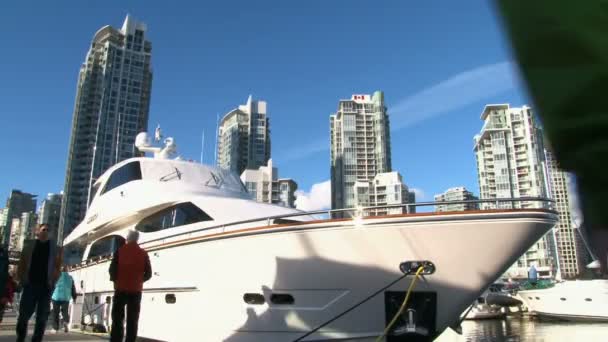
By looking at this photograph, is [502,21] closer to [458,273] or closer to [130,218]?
[458,273]

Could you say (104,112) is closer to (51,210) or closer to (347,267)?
(51,210)

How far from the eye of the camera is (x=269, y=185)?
102 m

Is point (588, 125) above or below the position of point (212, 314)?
above

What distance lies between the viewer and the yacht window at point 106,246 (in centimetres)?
1015

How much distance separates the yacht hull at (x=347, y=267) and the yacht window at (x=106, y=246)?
13.6 feet

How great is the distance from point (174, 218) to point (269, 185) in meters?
93.7

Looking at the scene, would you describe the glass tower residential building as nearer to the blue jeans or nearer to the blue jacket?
the blue jacket

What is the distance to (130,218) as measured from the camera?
9953 mm

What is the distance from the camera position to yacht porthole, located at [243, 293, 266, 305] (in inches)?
255

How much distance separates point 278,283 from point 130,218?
16.5 ft

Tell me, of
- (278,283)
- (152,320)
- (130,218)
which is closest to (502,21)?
(278,283)

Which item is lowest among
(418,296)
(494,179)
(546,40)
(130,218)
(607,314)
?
(607,314)

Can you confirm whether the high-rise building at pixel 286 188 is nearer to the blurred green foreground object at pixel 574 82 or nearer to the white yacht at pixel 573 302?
the white yacht at pixel 573 302

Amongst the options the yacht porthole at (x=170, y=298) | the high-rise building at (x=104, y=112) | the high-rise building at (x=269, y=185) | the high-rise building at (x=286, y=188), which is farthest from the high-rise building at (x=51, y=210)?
the yacht porthole at (x=170, y=298)
